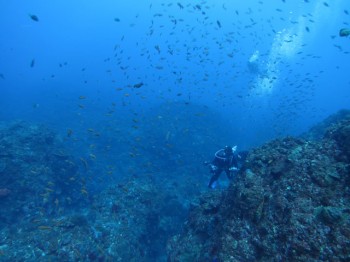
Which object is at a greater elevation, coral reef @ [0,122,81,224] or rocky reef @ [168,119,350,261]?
rocky reef @ [168,119,350,261]

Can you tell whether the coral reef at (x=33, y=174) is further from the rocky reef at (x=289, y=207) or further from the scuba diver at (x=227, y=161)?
the rocky reef at (x=289, y=207)

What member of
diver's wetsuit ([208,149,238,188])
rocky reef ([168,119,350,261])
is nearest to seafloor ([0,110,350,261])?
rocky reef ([168,119,350,261])

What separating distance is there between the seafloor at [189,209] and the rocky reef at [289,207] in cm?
2

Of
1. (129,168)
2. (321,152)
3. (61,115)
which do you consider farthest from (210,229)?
(61,115)

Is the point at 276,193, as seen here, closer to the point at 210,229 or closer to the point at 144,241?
the point at 210,229

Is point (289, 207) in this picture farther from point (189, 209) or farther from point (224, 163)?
point (224, 163)

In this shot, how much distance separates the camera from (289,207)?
186 inches

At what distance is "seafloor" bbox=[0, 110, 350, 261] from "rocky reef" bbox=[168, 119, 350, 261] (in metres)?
0.02

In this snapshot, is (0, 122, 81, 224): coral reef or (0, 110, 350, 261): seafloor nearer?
(0, 110, 350, 261): seafloor

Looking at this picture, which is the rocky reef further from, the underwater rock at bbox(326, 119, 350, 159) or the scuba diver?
the scuba diver

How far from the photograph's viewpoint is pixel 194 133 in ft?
86.1

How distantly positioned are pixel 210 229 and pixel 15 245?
650 cm

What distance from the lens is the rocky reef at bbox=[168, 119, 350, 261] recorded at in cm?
412

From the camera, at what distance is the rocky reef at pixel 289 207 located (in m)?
4.12
